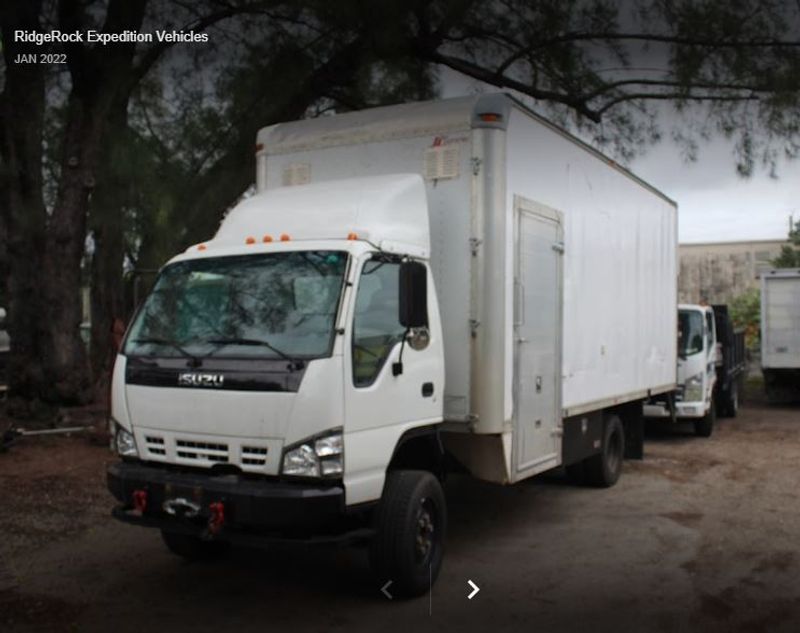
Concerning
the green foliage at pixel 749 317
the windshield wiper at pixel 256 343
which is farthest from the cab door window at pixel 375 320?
the green foliage at pixel 749 317

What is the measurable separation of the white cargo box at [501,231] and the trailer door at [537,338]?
0.02m

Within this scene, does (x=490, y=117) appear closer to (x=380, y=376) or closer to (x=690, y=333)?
(x=380, y=376)

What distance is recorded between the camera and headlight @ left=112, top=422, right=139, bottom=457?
17.2 feet

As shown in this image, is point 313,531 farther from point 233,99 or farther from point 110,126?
point 110,126

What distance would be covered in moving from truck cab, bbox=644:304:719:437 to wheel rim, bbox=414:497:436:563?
23.7 ft

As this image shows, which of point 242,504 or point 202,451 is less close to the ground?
point 202,451

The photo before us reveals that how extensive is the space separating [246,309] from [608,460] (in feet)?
16.9

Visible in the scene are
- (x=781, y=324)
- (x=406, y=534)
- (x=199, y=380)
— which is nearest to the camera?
(x=199, y=380)

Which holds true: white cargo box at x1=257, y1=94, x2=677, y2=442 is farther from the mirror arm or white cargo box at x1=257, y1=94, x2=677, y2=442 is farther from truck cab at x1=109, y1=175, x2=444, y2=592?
the mirror arm

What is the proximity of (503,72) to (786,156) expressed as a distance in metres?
3.41

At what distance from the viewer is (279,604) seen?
524 centimetres

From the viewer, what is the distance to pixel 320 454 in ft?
15.4

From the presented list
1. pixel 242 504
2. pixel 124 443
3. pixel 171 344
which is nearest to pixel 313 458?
pixel 242 504

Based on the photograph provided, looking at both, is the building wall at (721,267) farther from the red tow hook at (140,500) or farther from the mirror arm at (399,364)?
the red tow hook at (140,500)
